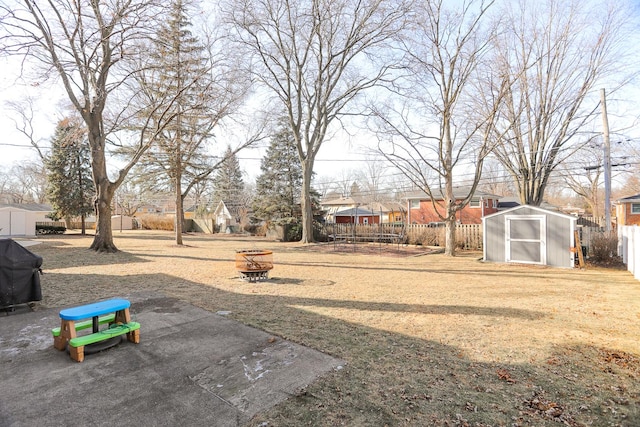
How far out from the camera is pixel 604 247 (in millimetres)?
11789

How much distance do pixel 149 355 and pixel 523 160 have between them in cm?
2161

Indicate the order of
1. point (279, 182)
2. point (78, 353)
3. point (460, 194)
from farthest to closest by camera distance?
point (460, 194)
point (279, 182)
point (78, 353)

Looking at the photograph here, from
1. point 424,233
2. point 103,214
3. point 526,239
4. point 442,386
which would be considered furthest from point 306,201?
point 442,386

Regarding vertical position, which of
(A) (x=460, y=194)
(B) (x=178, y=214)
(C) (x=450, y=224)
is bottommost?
(C) (x=450, y=224)

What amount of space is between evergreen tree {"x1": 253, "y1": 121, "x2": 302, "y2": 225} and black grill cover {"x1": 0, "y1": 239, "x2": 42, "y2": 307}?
63.3ft

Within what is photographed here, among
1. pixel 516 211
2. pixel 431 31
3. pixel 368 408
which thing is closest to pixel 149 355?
pixel 368 408

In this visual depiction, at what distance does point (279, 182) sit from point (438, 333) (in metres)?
22.4

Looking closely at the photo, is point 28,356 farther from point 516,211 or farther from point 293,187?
point 293,187

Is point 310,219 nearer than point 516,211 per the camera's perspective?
No

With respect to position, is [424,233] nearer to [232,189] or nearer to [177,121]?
[177,121]

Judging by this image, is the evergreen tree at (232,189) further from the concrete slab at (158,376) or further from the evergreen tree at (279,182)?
the concrete slab at (158,376)

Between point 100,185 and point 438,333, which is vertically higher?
point 100,185

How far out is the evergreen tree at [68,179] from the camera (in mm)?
26109

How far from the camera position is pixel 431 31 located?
13961mm
